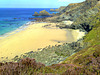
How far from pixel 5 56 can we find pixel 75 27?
26.9 meters

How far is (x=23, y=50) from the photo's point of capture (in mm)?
19734

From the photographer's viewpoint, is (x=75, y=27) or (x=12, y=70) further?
(x=75, y=27)

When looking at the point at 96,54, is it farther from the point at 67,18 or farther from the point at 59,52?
the point at 67,18

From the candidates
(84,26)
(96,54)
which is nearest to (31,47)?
(96,54)

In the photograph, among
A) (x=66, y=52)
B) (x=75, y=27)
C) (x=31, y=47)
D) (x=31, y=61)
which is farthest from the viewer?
(x=75, y=27)

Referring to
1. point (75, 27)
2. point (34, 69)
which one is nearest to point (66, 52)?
point (34, 69)

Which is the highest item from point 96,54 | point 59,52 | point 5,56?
point 96,54

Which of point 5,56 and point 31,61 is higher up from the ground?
point 31,61

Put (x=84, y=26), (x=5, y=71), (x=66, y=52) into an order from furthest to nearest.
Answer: (x=84, y=26)
(x=66, y=52)
(x=5, y=71)

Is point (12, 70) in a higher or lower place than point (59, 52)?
higher

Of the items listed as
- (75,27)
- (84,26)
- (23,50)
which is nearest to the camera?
(23,50)

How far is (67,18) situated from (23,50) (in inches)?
1828

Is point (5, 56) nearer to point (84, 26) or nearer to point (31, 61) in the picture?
point (31, 61)

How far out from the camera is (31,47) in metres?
21.2
